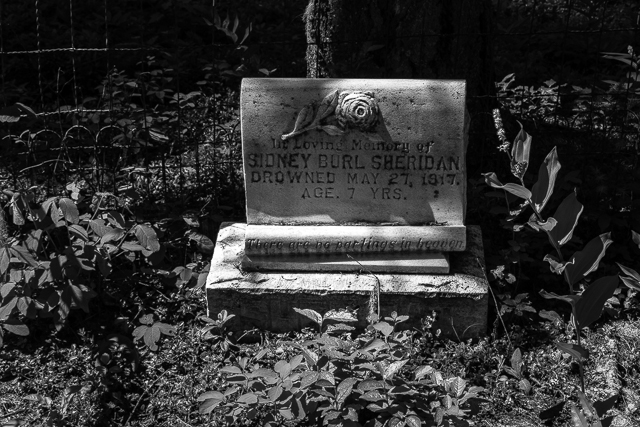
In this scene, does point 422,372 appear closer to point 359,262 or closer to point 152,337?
point 359,262

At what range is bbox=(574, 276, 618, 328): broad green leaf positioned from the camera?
271 centimetres

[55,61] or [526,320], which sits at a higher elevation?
[55,61]

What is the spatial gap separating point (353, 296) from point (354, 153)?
72 centimetres

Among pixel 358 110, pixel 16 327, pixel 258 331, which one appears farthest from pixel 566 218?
pixel 16 327

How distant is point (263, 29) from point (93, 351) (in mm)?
3941

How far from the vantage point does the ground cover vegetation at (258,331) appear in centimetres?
343

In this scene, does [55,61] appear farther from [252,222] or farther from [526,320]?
[526,320]

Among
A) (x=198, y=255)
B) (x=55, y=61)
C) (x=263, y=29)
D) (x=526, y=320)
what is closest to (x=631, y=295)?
(x=526, y=320)

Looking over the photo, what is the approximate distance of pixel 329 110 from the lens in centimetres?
417

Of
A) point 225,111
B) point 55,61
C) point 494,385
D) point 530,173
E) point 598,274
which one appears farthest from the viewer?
point 55,61

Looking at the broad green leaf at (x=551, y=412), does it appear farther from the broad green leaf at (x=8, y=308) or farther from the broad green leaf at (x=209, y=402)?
the broad green leaf at (x=8, y=308)

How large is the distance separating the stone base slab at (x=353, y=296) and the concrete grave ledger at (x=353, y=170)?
0.08 meters

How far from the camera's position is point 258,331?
433cm

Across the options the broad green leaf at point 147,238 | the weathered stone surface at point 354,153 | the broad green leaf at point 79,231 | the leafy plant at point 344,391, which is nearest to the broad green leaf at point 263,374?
the leafy plant at point 344,391
